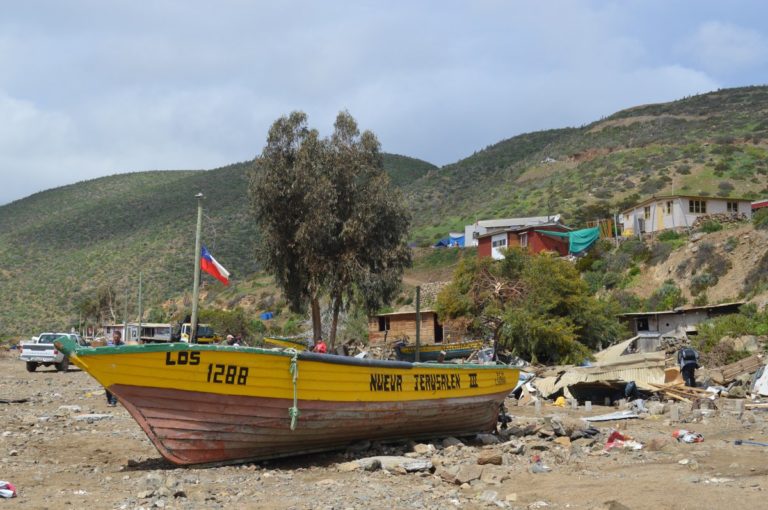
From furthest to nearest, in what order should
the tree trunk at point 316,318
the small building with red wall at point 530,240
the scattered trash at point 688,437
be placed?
the small building with red wall at point 530,240 < the tree trunk at point 316,318 < the scattered trash at point 688,437

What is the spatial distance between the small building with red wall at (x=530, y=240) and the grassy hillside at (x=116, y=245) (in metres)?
18.5

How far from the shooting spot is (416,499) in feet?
28.1

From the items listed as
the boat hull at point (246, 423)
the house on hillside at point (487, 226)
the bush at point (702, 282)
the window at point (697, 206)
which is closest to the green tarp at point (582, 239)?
the window at point (697, 206)

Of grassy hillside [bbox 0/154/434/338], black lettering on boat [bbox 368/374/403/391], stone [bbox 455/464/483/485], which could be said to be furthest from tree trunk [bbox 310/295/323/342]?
grassy hillside [bbox 0/154/434/338]

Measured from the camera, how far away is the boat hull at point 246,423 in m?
9.55

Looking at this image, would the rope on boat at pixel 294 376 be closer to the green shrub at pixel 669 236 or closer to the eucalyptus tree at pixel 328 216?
the eucalyptus tree at pixel 328 216

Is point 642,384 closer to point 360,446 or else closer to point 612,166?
point 360,446

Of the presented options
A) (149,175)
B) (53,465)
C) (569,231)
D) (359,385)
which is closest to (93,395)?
(53,465)

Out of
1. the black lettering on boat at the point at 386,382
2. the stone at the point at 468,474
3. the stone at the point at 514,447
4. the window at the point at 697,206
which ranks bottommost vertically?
the stone at the point at 514,447

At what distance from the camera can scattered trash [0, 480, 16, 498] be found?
8.15 meters

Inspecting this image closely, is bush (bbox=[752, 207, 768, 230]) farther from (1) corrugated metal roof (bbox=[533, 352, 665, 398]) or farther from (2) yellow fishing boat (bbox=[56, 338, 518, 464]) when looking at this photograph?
(2) yellow fishing boat (bbox=[56, 338, 518, 464])

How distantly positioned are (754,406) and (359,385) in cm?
1044

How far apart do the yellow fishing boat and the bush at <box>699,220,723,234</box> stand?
33.5m

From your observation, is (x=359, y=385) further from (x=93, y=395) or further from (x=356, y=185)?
(x=356, y=185)
